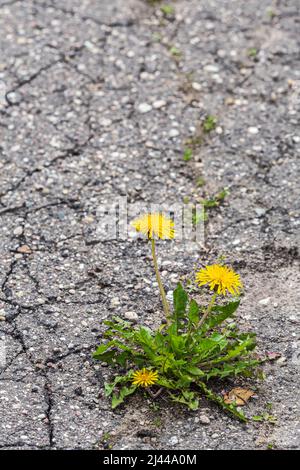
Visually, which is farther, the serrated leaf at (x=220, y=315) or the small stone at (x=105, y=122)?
the small stone at (x=105, y=122)

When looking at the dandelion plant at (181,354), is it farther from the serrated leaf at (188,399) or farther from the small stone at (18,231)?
the small stone at (18,231)

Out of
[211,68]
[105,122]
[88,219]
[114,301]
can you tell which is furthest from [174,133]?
[114,301]

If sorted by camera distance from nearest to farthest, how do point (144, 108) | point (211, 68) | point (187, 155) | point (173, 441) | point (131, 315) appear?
point (173, 441) < point (131, 315) < point (187, 155) < point (144, 108) < point (211, 68)

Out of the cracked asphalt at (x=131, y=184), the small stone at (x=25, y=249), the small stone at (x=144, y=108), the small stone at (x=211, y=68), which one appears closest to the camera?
the cracked asphalt at (x=131, y=184)

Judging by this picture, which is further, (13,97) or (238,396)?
(13,97)

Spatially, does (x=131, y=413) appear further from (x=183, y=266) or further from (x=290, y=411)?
(x=183, y=266)

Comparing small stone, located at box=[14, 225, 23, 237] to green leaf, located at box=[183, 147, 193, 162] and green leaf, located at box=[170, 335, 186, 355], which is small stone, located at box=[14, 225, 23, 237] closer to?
green leaf, located at box=[183, 147, 193, 162]

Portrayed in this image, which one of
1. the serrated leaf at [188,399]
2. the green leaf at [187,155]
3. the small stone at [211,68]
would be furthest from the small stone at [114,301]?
the small stone at [211,68]

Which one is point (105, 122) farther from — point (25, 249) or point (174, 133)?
point (25, 249)

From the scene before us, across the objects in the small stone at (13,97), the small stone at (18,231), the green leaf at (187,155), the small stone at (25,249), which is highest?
the small stone at (13,97)
